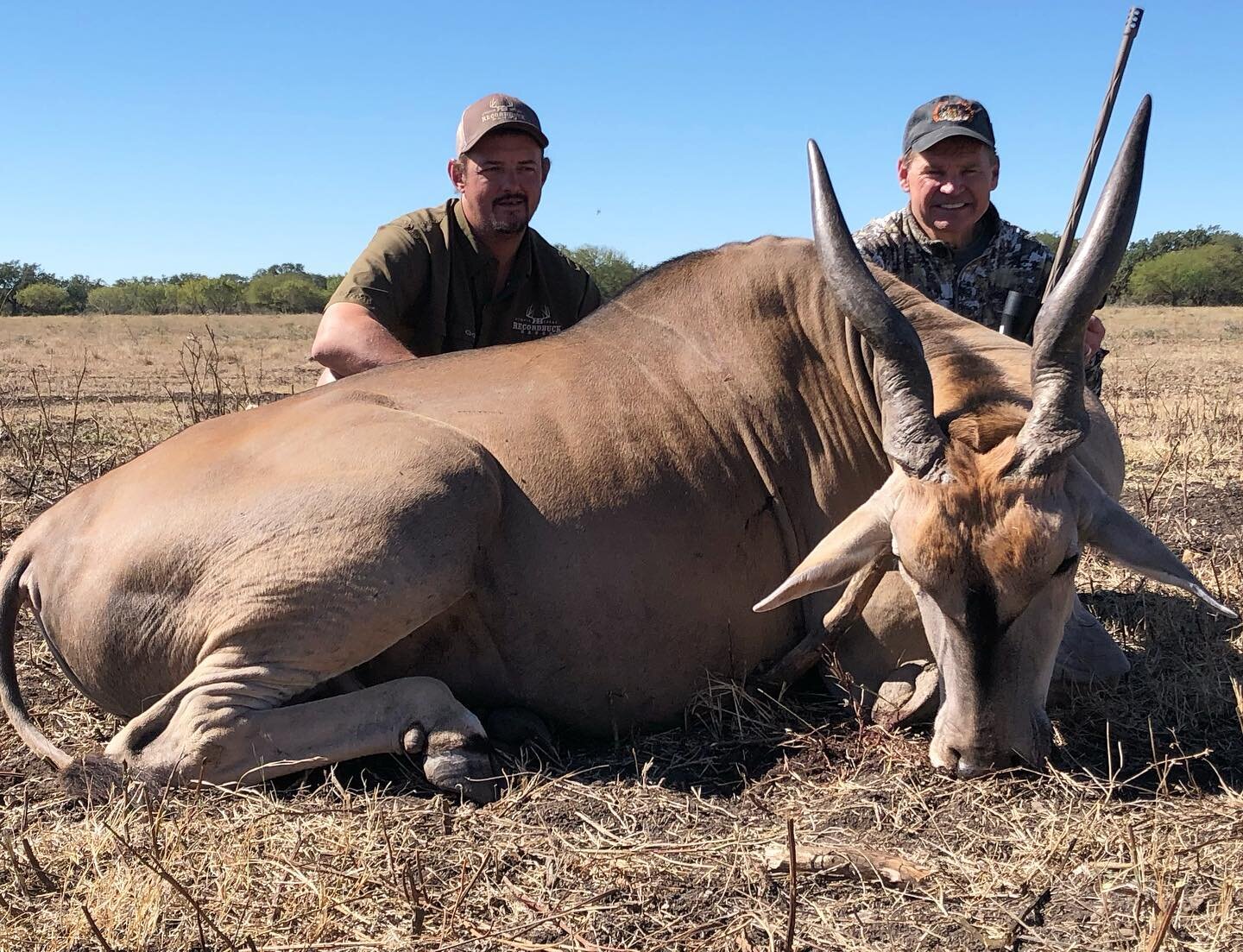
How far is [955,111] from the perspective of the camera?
5.94 m

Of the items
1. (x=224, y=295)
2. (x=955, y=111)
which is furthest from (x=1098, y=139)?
(x=224, y=295)

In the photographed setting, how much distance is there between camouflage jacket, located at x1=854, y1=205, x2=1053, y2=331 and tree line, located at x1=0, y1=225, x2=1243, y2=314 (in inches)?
1761

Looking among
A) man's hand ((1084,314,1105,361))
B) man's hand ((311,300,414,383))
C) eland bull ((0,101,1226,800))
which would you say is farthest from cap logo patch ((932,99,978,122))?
man's hand ((311,300,414,383))

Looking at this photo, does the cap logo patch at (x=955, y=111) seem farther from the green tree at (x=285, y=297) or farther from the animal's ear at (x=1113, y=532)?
the green tree at (x=285, y=297)

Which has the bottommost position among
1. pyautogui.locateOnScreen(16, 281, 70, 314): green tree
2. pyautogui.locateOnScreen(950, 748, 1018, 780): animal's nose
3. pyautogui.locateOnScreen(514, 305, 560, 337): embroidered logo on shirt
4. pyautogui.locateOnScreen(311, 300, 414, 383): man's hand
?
pyautogui.locateOnScreen(950, 748, 1018, 780): animal's nose

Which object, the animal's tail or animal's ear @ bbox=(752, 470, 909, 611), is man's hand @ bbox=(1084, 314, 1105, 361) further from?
the animal's tail

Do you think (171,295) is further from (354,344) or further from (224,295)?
(354,344)

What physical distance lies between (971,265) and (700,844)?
4.19 m

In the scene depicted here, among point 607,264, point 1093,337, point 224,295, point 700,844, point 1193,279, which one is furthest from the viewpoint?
point 224,295

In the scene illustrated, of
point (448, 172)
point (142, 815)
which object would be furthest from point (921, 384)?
point (448, 172)

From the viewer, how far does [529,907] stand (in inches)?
108

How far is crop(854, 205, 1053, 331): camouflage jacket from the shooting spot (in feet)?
20.2

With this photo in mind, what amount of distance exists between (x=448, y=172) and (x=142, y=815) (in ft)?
14.1

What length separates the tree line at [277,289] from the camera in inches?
2008
